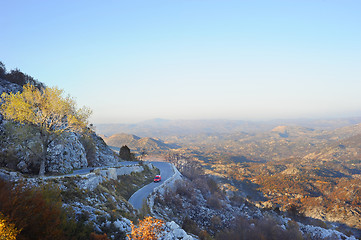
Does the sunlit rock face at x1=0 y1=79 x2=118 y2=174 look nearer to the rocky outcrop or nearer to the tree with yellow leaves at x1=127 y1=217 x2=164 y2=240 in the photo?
the rocky outcrop

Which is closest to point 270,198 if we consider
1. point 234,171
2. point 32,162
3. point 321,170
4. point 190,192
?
point 234,171

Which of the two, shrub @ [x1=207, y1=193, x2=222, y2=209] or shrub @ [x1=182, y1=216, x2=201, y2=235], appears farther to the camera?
shrub @ [x1=207, y1=193, x2=222, y2=209]

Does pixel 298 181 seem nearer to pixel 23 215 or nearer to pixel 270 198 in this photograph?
pixel 270 198

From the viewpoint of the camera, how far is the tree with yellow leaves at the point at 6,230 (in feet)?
24.8

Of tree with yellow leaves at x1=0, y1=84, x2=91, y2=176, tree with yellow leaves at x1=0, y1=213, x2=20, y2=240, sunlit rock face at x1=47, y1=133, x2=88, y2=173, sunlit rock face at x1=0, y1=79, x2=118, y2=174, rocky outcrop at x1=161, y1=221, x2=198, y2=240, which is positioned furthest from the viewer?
sunlit rock face at x1=47, y1=133, x2=88, y2=173

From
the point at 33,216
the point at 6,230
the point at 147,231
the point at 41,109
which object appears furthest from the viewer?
the point at 41,109

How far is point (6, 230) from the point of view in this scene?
7.69 metres

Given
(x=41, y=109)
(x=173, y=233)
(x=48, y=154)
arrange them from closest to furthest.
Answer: (x=173, y=233) → (x=41, y=109) → (x=48, y=154)

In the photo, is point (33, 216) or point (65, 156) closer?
point (33, 216)

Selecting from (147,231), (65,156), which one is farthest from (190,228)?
(65,156)

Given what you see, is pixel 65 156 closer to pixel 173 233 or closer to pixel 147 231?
pixel 173 233

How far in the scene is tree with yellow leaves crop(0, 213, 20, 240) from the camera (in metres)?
7.55

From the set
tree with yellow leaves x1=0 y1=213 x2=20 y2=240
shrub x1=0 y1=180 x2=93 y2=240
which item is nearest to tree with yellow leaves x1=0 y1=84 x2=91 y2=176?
shrub x1=0 y1=180 x2=93 y2=240

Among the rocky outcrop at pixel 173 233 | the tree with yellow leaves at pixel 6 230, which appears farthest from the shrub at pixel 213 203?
the tree with yellow leaves at pixel 6 230
